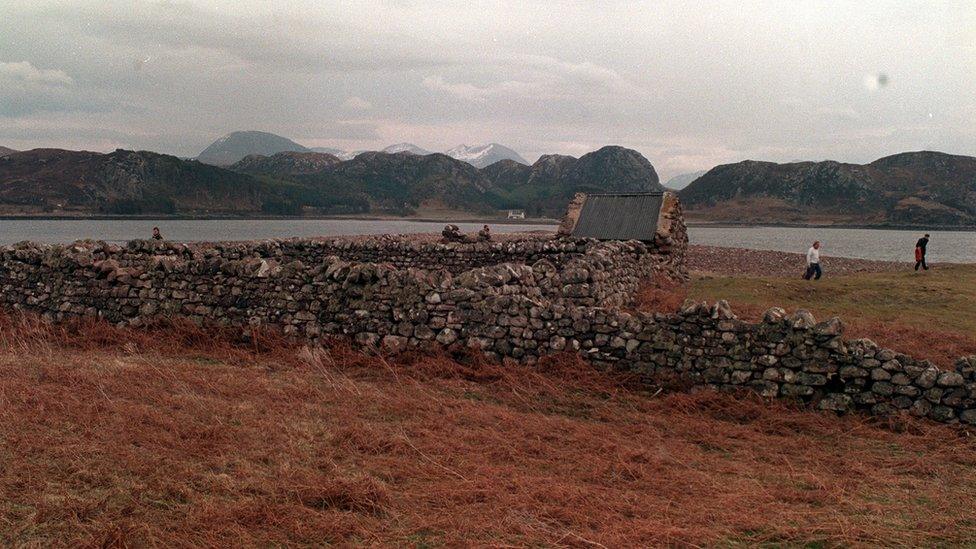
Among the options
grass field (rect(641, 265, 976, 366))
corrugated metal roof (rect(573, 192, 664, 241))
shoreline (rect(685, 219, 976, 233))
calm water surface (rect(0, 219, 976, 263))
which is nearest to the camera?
grass field (rect(641, 265, 976, 366))

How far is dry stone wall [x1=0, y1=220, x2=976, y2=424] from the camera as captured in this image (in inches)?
341

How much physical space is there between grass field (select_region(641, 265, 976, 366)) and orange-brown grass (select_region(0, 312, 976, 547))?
565 cm

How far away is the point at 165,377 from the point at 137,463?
3.76 meters

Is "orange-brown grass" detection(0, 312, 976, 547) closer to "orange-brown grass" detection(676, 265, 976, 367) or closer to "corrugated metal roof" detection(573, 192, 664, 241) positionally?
"orange-brown grass" detection(676, 265, 976, 367)

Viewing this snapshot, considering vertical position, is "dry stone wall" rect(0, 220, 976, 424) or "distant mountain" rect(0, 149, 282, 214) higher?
"distant mountain" rect(0, 149, 282, 214)

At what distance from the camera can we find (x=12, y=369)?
30.4 feet

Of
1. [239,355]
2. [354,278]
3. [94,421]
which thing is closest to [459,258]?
[354,278]

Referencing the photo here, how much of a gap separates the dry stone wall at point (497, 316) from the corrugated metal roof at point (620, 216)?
10875mm

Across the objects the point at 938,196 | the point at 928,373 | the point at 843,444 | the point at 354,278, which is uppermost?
the point at 938,196

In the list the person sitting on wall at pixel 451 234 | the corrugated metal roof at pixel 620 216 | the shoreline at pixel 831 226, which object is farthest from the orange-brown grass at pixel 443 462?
the shoreline at pixel 831 226

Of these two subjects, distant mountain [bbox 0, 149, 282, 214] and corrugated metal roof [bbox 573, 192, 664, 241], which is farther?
distant mountain [bbox 0, 149, 282, 214]

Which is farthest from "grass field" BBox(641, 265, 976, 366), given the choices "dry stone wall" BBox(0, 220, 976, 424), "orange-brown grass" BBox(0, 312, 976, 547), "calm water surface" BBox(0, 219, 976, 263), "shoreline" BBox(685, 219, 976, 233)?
"shoreline" BBox(685, 219, 976, 233)

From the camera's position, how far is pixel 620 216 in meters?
29.3

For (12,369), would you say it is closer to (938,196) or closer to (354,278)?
(354,278)
